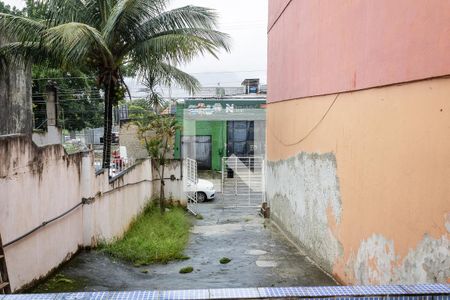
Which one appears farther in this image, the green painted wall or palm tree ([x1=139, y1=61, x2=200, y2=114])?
the green painted wall

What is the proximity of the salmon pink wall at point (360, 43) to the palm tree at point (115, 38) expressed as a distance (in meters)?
2.05

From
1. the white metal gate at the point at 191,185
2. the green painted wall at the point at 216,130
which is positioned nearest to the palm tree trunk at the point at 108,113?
the white metal gate at the point at 191,185

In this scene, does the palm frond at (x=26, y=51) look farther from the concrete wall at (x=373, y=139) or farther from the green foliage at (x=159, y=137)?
the green foliage at (x=159, y=137)

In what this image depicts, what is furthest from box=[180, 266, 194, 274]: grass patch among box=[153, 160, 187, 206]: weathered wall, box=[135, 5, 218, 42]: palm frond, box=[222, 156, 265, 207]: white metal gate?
box=[222, 156, 265, 207]: white metal gate

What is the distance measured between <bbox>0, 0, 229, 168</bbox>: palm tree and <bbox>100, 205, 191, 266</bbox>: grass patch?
86.9 inches

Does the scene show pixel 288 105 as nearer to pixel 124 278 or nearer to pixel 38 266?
pixel 124 278

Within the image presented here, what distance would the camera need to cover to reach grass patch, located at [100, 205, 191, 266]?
374 inches

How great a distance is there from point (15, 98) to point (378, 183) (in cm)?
1071

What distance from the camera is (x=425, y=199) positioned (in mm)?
4750

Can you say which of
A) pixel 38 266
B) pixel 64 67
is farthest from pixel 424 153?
pixel 64 67

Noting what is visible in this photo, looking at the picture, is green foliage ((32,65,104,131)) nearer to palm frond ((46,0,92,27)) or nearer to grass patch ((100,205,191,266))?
grass patch ((100,205,191,266))

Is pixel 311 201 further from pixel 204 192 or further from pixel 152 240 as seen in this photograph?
pixel 204 192

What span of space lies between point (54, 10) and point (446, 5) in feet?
30.0

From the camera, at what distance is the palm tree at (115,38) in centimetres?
1013
